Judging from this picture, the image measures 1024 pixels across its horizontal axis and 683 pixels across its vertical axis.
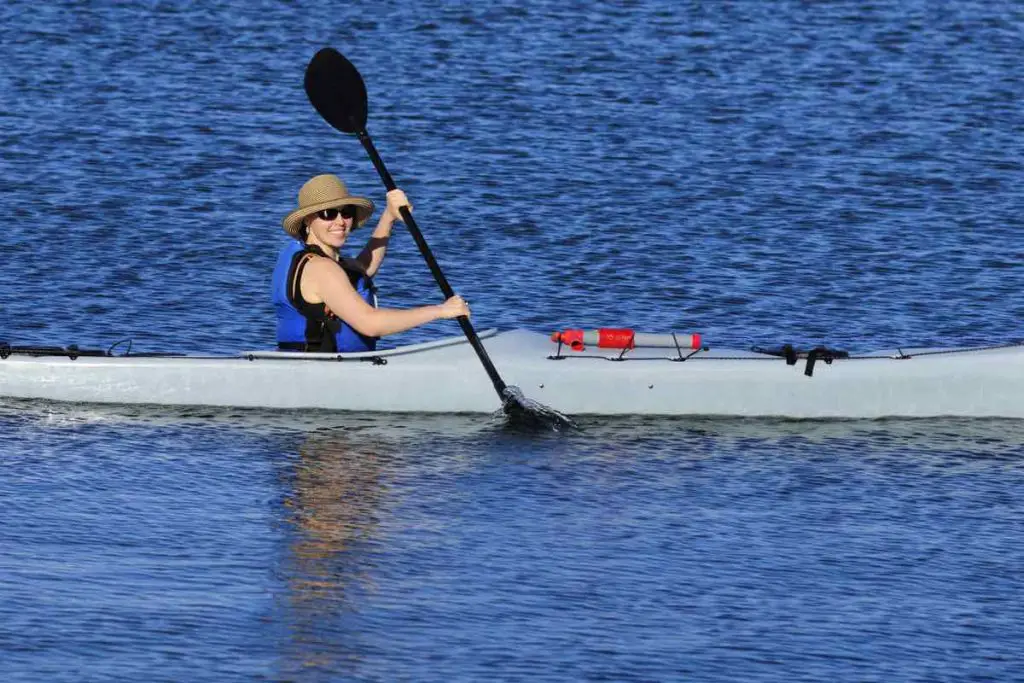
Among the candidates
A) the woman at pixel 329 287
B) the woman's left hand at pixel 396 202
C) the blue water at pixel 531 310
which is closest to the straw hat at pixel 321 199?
the woman at pixel 329 287

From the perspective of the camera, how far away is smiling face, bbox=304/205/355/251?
10680 millimetres

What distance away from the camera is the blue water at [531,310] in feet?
26.6

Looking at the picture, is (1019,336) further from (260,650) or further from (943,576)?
(260,650)

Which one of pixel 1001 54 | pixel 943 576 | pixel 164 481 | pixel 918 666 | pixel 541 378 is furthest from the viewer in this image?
pixel 1001 54

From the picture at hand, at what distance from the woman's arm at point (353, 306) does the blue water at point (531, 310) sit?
48 centimetres

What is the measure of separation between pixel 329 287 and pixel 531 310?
309 centimetres

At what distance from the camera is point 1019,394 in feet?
35.8

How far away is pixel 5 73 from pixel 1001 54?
871cm

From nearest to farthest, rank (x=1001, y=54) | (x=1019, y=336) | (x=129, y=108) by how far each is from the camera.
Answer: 1. (x=1019, y=336)
2. (x=129, y=108)
3. (x=1001, y=54)

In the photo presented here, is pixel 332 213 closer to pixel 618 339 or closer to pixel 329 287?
pixel 329 287

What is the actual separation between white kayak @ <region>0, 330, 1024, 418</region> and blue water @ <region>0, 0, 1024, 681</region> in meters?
0.11

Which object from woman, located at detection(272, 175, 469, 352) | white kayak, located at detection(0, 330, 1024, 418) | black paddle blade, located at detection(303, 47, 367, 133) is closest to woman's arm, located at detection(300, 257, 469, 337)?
woman, located at detection(272, 175, 469, 352)

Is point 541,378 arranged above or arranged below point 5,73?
above

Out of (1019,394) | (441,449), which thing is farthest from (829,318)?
(441,449)
